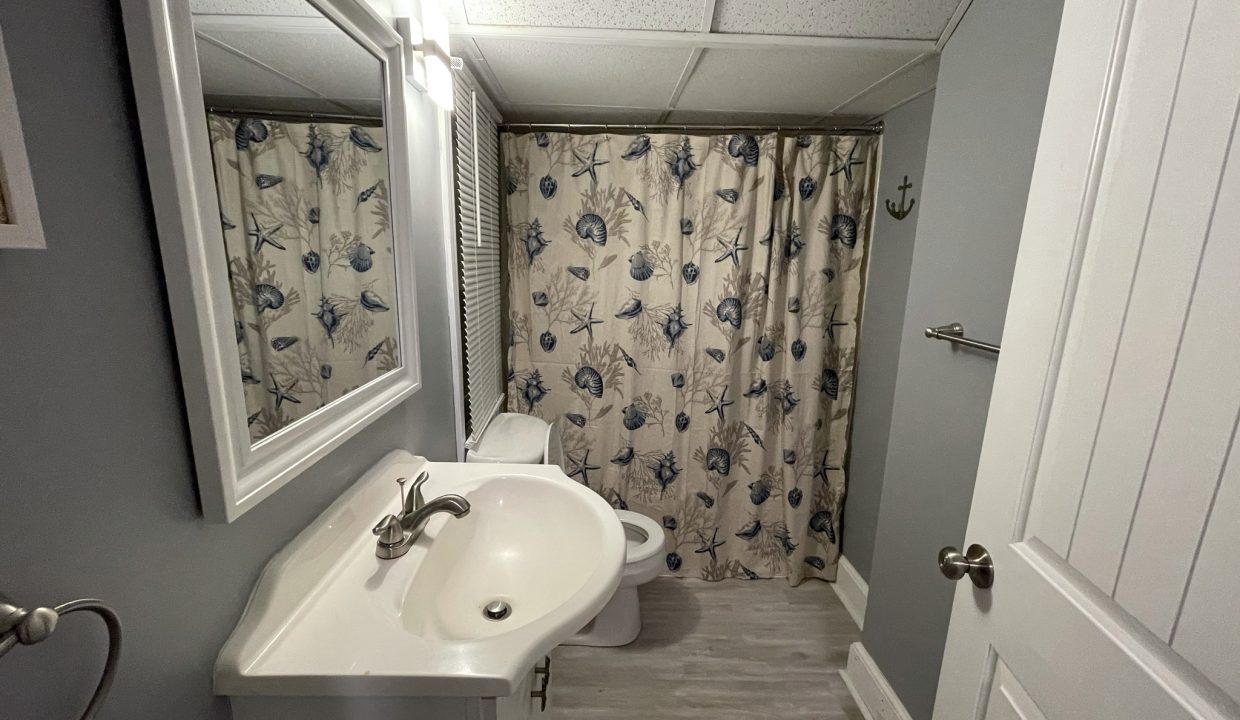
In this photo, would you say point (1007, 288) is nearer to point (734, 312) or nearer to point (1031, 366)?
point (1031, 366)

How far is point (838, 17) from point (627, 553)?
5.89ft

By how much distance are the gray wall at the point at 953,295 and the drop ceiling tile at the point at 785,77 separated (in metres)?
0.26

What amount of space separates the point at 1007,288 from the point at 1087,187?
550mm

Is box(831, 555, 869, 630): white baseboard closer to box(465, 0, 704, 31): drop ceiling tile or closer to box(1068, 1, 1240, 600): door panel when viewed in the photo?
box(1068, 1, 1240, 600): door panel

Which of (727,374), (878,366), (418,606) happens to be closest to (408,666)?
(418,606)

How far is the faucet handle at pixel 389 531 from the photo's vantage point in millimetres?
834

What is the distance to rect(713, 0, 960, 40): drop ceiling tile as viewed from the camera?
1.15 metres

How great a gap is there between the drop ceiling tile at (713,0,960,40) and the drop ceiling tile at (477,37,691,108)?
0.19 metres

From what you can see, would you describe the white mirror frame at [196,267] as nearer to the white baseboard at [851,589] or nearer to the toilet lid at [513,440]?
the toilet lid at [513,440]

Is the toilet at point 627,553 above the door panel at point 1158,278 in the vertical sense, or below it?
below

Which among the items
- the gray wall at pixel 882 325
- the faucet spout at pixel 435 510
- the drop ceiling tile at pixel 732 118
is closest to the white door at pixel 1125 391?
the faucet spout at pixel 435 510

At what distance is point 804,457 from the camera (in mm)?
2184

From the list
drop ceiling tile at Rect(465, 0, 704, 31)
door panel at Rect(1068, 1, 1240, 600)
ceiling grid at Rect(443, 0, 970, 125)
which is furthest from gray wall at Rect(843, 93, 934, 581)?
door panel at Rect(1068, 1, 1240, 600)

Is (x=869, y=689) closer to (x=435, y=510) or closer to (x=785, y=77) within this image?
(x=435, y=510)
